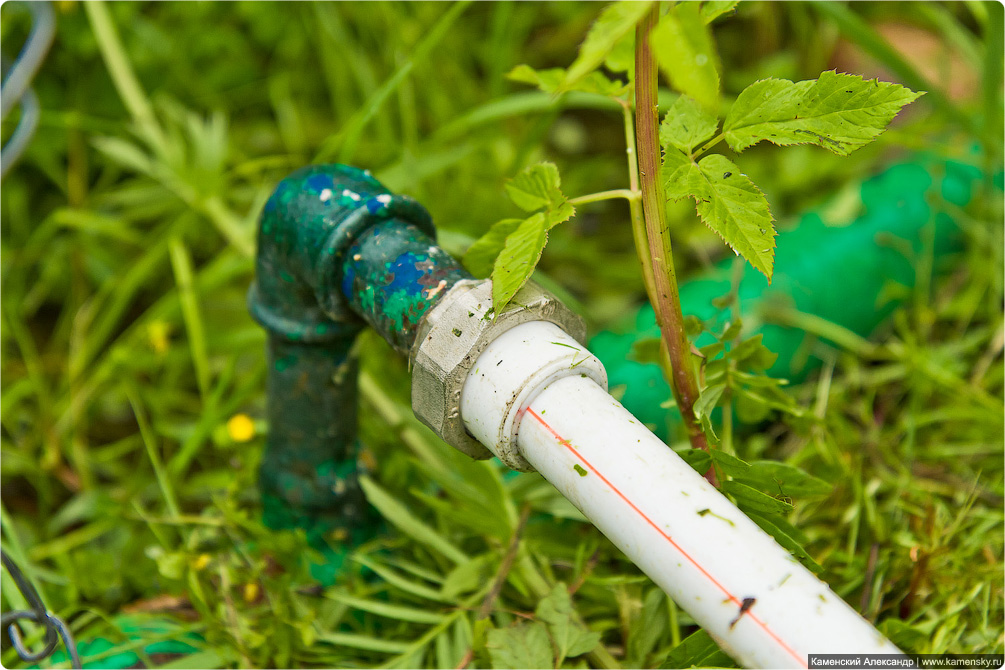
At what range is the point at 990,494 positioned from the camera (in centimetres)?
108

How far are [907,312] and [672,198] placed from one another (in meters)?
0.97

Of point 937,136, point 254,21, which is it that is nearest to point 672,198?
point 937,136

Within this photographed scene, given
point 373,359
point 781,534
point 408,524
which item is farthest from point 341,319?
point 781,534

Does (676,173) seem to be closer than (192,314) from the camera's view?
Yes

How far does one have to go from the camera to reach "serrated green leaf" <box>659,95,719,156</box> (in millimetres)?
694

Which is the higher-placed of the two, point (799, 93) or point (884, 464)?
point (799, 93)

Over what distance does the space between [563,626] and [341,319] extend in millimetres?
416

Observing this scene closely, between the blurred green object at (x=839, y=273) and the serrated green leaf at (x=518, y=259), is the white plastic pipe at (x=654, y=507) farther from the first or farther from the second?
the blurred green object at (x=839, y=273)

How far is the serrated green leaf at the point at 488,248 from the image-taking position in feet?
2.58

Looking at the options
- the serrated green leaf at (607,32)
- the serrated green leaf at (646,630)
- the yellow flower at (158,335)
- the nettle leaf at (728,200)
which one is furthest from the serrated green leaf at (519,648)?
the yellow flower at (158,335)

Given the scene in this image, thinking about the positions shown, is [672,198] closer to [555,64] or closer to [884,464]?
[884,464]

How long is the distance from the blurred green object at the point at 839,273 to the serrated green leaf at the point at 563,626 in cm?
34

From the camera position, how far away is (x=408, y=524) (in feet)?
3.36

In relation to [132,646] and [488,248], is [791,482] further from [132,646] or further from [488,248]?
[132,646]
